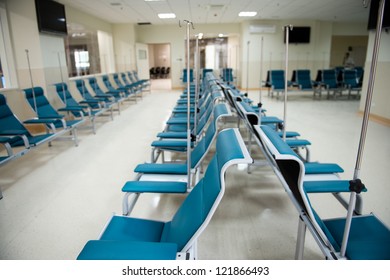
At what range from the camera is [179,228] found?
1.46m

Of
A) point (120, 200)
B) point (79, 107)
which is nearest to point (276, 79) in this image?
point (79, 107)

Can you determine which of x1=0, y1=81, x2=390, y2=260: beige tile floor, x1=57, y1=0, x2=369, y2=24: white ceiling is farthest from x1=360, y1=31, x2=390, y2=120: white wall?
x1=57, y1=0, x2=369, y2=24: white ceiling

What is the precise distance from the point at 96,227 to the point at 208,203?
138 cm

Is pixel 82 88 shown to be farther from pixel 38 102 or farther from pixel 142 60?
pixel 142 60

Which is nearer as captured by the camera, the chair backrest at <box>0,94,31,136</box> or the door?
the chair backrest at <box>0,94,31,136</box>

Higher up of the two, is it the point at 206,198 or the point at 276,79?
the point at 276,79

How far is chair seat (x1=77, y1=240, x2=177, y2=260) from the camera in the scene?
1131 millimetres

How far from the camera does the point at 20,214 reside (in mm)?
2477

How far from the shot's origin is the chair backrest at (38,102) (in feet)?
14.9

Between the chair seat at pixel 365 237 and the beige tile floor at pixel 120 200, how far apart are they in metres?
0.42

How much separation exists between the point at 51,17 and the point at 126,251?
21.3 feet

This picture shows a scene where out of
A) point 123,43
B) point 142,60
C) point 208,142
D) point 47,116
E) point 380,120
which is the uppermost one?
point 123,43

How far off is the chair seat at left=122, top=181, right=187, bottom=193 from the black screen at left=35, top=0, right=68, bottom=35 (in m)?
5.22

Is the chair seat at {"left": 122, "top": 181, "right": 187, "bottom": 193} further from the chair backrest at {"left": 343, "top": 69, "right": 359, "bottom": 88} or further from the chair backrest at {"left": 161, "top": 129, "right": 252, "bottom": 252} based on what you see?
the chair backrest at {"left": 343, "top": 69, "right": 359, "bottom": 88}
